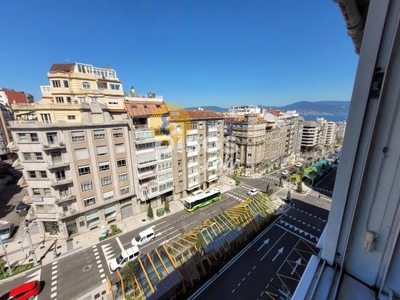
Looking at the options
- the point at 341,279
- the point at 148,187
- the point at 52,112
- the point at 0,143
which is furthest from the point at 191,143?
the point at 0,143

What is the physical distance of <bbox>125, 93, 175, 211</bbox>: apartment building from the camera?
25.2 metres

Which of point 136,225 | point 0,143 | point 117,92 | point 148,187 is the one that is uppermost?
point 117,92

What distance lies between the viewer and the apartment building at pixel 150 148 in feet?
82.7

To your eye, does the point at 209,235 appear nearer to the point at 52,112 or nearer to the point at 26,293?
the point at 26,293

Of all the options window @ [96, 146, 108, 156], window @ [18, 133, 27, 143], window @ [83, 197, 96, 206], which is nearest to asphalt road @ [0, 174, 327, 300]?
window @ [83, 197, 96, 206]

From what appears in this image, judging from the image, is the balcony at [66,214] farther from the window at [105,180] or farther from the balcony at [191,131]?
the balcony at [191,131]

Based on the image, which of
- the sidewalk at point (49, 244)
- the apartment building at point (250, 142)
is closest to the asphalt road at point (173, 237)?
the sidewalk at point (49, 244)

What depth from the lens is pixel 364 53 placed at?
2174 millimetres

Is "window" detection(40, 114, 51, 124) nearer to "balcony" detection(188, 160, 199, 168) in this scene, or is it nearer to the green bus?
"balcony" detection(188, 160, 199, 168)

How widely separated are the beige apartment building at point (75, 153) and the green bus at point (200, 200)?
330 inches

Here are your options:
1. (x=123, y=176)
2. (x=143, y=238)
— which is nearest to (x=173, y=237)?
(x=143, y=238)

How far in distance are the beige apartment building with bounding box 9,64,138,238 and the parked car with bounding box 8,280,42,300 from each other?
6766mm

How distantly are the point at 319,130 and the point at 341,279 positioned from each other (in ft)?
269

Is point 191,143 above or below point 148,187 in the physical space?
above
